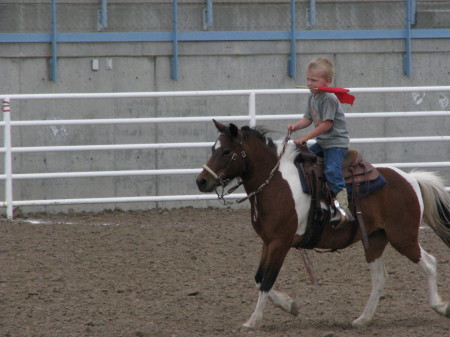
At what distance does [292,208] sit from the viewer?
582 centimetres

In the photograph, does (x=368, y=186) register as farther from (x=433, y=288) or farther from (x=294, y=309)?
(x=294, y=309)

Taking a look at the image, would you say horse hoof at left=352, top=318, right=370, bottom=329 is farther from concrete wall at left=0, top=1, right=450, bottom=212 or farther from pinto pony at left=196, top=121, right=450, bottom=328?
concrete wall at left=0, top=1, right=450, bottom=212

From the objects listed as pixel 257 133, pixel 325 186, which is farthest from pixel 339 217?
pixel 257 133

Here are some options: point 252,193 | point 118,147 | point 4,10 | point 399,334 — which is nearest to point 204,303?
point 252,193

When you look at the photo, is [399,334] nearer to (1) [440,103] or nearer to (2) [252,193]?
(2) [252,193]

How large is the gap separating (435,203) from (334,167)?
36.4 inches

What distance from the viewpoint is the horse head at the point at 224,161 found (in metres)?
5.59

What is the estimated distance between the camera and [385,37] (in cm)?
1262

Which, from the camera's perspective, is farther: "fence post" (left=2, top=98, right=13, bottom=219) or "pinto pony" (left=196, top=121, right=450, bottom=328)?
"fence post" (left=2, top=98, right=13, bottom=219)

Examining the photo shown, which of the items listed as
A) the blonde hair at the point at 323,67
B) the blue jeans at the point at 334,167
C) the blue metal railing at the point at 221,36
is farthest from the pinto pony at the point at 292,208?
the blue metal railing at the point at 221,36

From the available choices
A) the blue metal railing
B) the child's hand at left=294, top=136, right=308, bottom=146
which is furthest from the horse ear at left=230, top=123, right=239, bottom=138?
the blue metal railing

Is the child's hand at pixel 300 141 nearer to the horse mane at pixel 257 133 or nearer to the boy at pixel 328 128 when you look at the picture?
the boy at pixel 328 128

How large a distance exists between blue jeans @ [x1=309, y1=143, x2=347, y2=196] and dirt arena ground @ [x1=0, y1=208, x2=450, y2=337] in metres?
0.95

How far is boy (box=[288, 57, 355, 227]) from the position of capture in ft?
19.4
